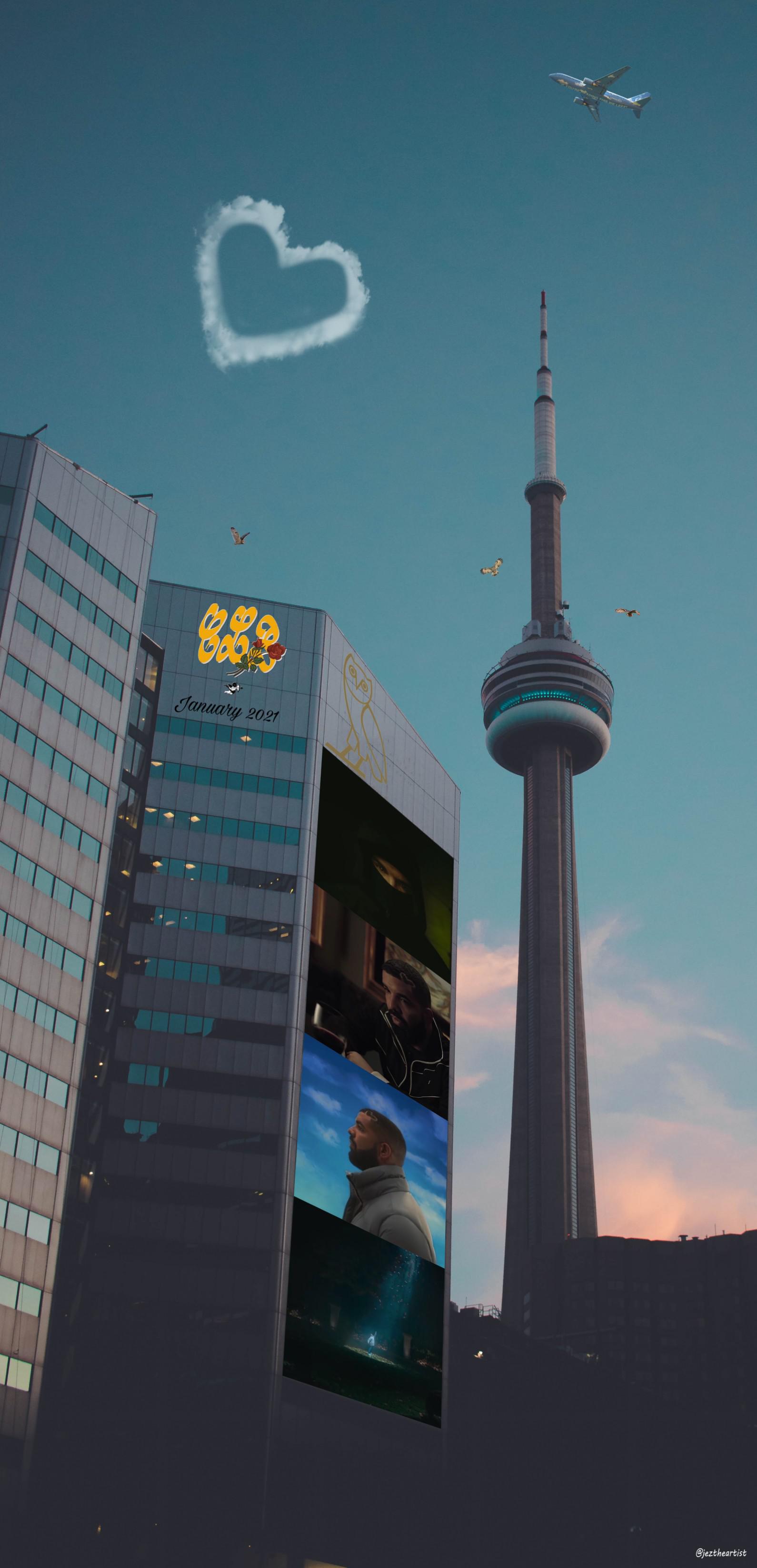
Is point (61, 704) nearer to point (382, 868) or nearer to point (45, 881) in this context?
point (45, 881)

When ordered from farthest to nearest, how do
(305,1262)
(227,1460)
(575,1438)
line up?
(575,1438) → (305,1262) → (227,1460)

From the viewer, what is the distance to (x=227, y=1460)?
8688cm

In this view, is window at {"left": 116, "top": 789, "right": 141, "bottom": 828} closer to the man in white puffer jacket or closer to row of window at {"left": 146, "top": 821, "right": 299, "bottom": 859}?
row of window at {"left": 146, "top": 821, "right": 299, "bottom": 859}

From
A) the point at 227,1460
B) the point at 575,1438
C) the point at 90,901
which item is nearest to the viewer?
the point at 90,901

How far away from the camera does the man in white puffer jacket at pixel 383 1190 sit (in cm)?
9831

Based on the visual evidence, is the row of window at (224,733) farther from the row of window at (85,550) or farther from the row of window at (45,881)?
the row of window at (45,881)

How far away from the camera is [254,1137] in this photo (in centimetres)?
9581

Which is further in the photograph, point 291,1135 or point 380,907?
point 380,907

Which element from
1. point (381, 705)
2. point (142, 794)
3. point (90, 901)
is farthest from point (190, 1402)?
point (381, 705)

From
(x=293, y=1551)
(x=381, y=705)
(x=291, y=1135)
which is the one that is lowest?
(x=293, y=1551)

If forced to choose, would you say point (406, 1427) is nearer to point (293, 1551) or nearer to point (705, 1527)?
point (293, 1551)

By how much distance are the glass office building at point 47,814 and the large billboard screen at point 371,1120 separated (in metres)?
21.4

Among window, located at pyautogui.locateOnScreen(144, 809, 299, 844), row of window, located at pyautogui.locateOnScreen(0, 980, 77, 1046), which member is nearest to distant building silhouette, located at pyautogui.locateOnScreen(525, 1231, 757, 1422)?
window, located at pyautogui.locateOnScreen(144, 809, 299, 844)

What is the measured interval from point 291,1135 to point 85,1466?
22086 mm
